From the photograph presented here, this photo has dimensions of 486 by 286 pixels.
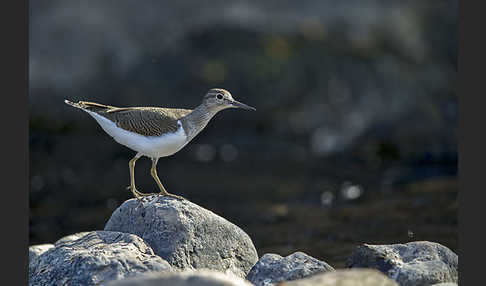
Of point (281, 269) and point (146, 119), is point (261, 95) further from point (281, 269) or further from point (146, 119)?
point (281, 269)

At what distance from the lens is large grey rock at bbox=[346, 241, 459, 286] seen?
754 centimetres

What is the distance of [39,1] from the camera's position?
17.9m

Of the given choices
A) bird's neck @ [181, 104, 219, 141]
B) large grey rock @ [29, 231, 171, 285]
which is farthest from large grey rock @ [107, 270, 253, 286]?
bird's neck @ [181, 104, 219, 141]

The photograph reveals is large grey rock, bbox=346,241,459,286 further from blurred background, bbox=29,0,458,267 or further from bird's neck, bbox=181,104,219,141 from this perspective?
blurred background, bbox=29,0,458,267

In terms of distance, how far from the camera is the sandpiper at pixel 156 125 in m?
8.46

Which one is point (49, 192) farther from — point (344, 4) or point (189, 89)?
point (344, 4)

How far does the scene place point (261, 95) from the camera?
1653 centimetres

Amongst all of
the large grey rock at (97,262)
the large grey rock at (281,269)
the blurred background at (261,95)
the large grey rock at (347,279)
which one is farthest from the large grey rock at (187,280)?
the blurred background at (261,95)

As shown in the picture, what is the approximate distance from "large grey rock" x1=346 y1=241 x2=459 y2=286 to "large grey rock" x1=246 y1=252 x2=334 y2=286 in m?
0.52

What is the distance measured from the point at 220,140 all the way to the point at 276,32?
3238 millimetres

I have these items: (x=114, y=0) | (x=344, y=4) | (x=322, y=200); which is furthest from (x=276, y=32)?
(x=322, y=200)

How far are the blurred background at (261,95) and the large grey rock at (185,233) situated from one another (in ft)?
14.9

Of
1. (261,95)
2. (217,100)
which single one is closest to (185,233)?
(217,100)

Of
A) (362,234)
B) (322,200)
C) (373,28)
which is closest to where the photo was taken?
(362,234)
